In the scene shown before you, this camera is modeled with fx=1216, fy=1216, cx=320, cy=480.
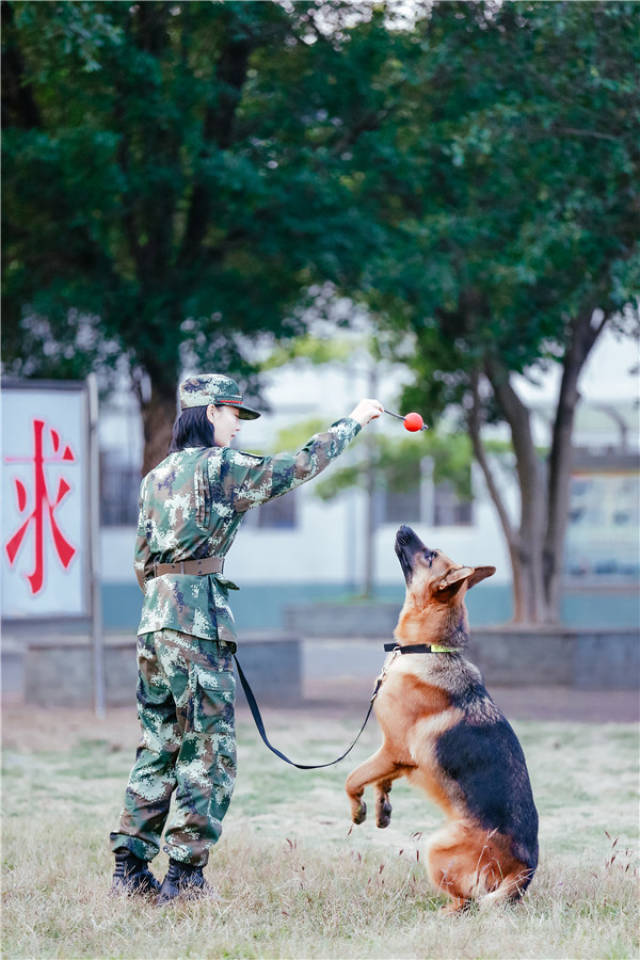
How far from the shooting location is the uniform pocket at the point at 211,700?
4.74m

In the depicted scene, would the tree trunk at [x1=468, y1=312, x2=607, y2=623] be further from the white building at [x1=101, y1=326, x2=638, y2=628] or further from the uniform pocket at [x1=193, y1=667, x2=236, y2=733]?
the uniform pocket at [x1=193, y1=667, x2=236, y2=733]

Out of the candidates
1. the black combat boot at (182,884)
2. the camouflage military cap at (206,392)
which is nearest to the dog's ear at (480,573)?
the camouflage military cap at (206,392)

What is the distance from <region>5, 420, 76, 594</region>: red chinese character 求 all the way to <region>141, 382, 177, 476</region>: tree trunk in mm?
1949

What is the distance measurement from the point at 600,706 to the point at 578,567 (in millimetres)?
5360

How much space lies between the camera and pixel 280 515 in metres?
27.3

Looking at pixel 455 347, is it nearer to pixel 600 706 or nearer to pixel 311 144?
pixel 311 144

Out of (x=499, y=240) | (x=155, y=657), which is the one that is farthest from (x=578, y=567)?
(x=155, y=657)

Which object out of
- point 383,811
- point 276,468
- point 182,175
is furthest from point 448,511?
point 276,468

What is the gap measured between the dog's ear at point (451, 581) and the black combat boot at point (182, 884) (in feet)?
4.87

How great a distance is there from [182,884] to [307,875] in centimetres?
78

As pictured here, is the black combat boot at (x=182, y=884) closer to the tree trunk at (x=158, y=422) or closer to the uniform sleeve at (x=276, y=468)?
the uniform sleeve at (x=276, y=468)

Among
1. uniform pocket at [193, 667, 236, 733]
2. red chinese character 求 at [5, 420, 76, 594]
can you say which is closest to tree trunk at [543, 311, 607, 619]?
red chinese character 求 at [5, 420, 76, 594]

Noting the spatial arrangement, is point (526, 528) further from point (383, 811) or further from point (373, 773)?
point (373, 773)

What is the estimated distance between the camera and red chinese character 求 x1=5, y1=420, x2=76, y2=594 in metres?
10.1
